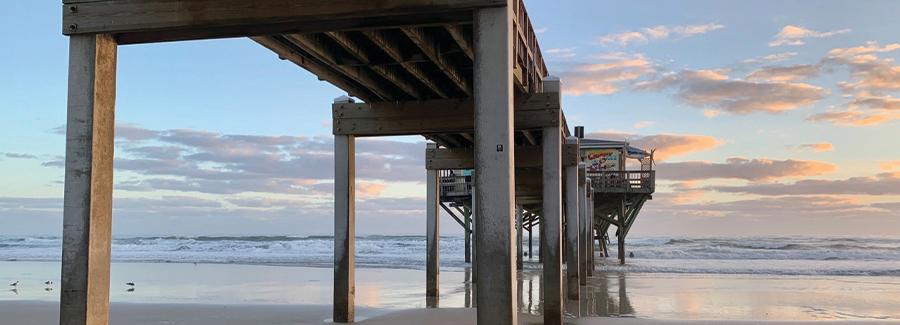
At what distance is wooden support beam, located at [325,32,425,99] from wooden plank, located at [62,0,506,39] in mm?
1825

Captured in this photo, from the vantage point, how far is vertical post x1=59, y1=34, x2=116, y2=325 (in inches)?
269

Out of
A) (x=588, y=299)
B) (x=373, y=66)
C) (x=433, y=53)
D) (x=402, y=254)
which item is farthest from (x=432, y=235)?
(x=402, y=254)

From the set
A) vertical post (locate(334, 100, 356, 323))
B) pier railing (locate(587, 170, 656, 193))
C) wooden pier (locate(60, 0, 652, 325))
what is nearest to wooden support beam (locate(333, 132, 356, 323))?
vertical post (locate(334, 100, 356, 323))

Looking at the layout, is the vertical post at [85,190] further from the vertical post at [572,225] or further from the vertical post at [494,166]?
the vertical post at [572,225]

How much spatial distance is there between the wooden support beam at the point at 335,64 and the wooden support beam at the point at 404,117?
288mm

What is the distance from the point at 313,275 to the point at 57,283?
26.9 ft

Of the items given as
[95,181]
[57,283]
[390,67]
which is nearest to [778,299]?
[390,67]

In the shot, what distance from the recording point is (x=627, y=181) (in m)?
34.0

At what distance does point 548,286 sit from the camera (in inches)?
478

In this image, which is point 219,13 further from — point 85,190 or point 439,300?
point 439,300

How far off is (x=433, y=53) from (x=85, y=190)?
14.4ft

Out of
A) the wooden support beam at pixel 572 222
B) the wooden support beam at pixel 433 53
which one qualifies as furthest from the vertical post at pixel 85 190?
the wooden support beam at pixel 572 222

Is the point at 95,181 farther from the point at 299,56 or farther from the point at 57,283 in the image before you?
the point at 57,283

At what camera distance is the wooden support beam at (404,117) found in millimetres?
12008
